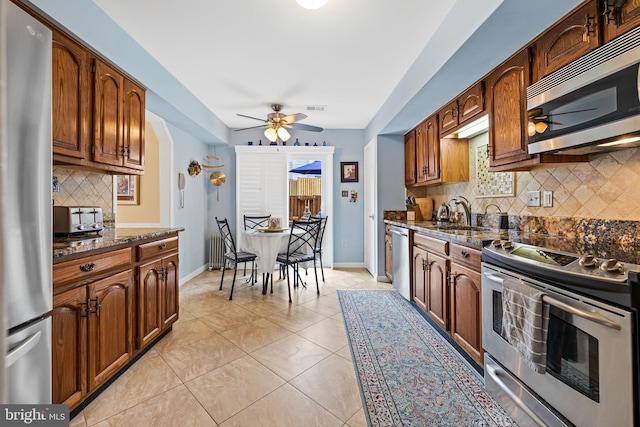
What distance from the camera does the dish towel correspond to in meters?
1.22

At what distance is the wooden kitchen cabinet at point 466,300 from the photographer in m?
1.80

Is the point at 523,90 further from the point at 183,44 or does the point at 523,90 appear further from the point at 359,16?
the point at 183,44

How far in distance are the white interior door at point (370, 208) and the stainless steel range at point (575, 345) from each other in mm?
2630

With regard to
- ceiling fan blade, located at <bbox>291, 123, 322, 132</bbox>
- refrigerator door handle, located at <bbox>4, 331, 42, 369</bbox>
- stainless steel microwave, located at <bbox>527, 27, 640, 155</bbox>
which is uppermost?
ceiling fan blade, located at <bbox>291, 123, 322, 132</bbox>

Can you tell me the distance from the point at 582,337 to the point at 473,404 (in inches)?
29.6

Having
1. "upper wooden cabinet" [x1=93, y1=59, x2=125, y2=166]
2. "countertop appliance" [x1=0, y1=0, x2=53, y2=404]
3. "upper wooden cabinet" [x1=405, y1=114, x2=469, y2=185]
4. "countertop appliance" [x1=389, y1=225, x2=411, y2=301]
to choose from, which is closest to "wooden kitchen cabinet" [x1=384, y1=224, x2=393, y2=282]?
"countertop appliance" [x1=389, y1=225, x2=411, y2=301]

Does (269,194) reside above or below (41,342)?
above

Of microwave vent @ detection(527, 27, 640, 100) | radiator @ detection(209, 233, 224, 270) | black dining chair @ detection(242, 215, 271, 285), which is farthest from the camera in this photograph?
radiator @ detection(209, 233, 224, 270)

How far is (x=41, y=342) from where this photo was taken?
41.9 inches

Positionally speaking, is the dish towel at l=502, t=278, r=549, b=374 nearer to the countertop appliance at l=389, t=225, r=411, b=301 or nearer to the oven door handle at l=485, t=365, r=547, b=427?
the oven door handle at l=485, t=365, r=547, b=427

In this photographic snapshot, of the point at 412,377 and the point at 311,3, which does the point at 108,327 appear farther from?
the point at 311,3

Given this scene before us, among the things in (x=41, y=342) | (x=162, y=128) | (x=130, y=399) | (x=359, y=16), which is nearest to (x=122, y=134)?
(x=162, y=128)

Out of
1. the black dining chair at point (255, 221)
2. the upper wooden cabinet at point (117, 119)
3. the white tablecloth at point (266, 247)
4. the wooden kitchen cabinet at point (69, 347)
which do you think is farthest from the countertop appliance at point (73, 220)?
the black dining chair at point (255, 221)

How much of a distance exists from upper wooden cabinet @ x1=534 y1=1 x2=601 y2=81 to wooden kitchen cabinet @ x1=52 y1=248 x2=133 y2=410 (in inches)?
112
